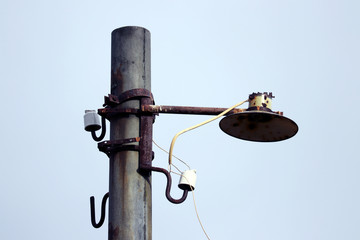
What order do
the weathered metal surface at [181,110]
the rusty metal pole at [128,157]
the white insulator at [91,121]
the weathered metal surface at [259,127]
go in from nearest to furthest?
the rusty metal pole at [128,157]
the weathered metal surface at [181,110]
the weathered metal surface at [259,127]
the white insulator at [91,121]

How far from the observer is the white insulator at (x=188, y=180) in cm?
764

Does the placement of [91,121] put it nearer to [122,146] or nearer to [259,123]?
[122,146]

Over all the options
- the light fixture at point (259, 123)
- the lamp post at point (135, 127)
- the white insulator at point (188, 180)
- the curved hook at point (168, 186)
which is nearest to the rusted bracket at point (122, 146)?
the lamp post at point (135, 127)

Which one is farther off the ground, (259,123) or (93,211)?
(259,123)

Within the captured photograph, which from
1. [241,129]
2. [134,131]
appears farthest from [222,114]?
[134,131]

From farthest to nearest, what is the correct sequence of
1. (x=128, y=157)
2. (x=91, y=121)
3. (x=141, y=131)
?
(x=91, y=121)
(x=141, y=131)
(x=128, y=157)

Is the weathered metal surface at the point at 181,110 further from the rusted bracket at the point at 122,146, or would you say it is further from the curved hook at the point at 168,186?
the curved hook at the point at 168,186

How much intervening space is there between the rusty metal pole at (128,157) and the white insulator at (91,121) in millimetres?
186

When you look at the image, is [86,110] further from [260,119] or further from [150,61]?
[260,119]

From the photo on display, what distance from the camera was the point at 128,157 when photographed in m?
7.47

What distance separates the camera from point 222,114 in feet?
25.4

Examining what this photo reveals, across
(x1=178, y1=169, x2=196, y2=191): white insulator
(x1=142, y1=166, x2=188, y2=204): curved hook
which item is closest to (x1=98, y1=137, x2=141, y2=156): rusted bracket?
(x1=142, y1=166, x2=188, y2=204): curved hook

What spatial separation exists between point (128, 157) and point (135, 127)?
1.01 feet

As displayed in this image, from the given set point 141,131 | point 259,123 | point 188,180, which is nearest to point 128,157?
→ point 141,131
